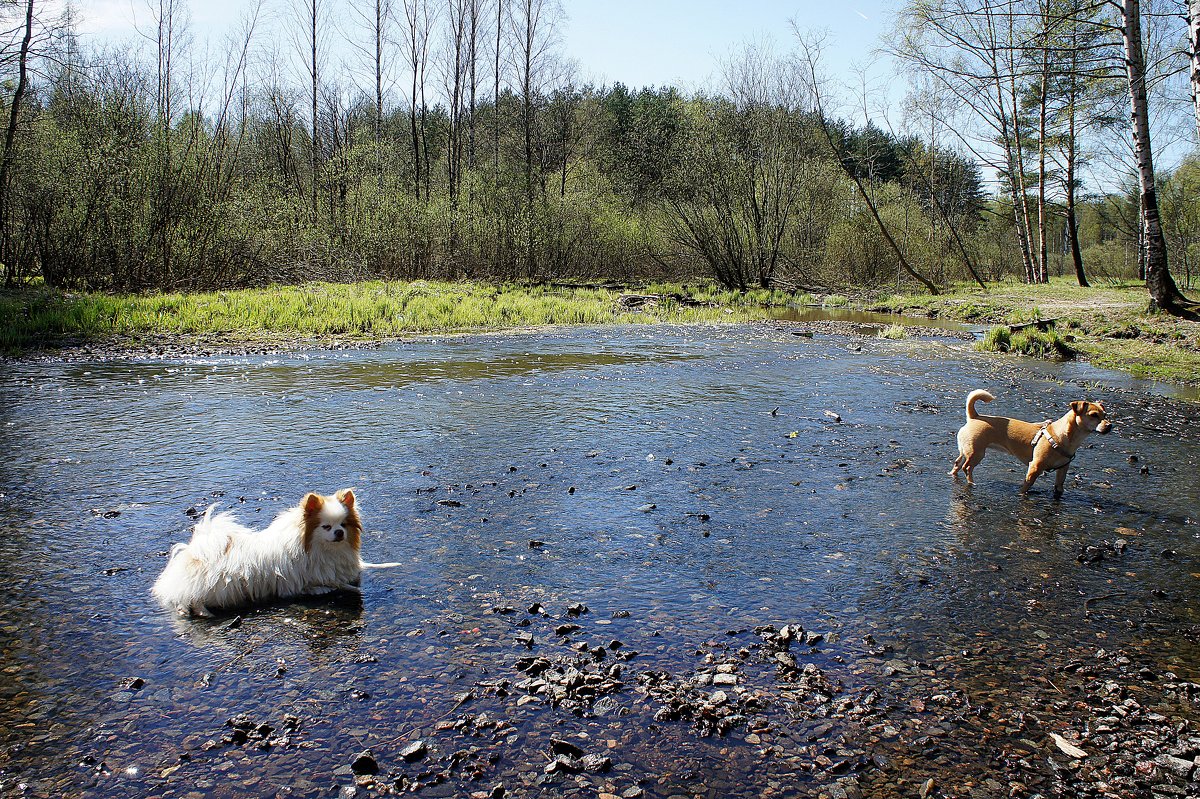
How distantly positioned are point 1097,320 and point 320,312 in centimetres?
1942

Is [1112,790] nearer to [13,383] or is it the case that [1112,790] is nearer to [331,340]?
[13,383]

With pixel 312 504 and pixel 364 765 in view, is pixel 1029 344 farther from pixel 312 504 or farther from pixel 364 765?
pixel 364 765

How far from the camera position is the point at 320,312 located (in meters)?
19.1

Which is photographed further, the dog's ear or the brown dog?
the brown dog

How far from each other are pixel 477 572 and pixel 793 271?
1313 inches

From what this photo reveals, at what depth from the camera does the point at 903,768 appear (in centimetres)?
318

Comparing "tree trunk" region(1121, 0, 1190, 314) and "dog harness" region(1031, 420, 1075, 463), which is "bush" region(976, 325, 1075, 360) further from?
"dog harness" region(1031, 420, 1075, 463)

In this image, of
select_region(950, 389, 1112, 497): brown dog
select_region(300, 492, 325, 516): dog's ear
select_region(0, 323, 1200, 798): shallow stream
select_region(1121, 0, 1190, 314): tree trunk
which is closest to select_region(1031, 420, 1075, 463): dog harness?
select_region(950, 389, 1112, 497): brown dog

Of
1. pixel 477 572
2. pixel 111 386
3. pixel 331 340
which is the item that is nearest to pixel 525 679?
pixel 477 572

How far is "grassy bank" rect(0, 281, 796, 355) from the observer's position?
49.7 feet

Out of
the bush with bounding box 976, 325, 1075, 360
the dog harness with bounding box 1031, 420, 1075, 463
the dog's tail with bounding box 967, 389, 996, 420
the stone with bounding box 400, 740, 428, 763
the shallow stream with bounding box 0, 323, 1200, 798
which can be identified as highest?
the bush with bounding box 976, 325, 1075, 360

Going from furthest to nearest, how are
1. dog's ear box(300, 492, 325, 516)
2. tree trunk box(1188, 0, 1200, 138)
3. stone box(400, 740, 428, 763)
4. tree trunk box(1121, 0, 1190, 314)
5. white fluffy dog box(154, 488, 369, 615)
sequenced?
1. tree trunk box(1121, 0, 1190, 314)
2. tree trunk box(1188, 0, 1200, 138)
3. dog's ear box(300, 492, 325, 516)
4. white fluffy dog box(154, 488, 369, 615)
5. stone box(400, 740, 428, 763)

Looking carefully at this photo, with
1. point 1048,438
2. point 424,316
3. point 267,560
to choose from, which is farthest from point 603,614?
point 424,316

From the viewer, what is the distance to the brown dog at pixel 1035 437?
6.55 metres
